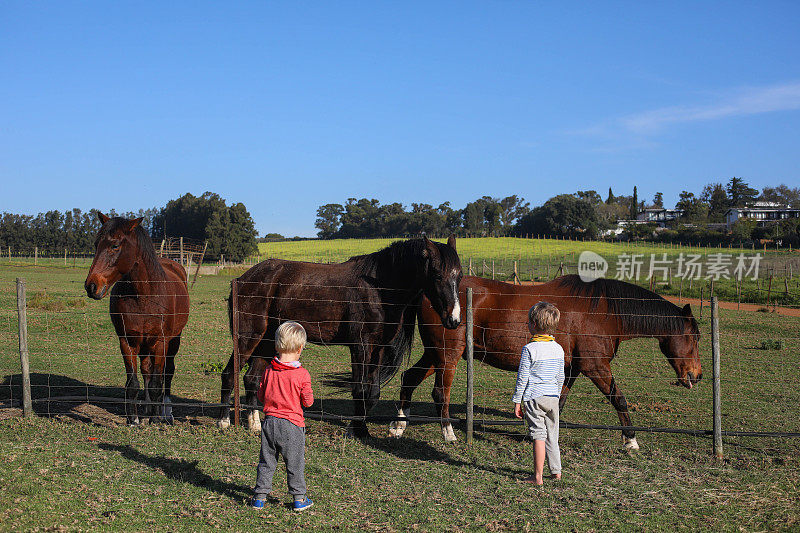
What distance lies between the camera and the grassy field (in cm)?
411

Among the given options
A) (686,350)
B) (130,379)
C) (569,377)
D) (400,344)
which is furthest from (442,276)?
(130,379)

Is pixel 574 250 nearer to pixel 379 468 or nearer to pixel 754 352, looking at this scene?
pixel 754 352

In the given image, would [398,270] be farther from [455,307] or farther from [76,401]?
[76,401]

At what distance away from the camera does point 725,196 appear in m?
102

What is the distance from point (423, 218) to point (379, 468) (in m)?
77.7

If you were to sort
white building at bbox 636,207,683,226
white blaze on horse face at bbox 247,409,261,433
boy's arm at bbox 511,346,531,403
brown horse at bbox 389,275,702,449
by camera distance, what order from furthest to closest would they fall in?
1. white building at bbox 636,207,683,226
2. brown horse at bbox 389,275,702,449
3. white blaze on horse face at bbox 247,409,261,433
4. boy's arm at bbox 511,346,531,403

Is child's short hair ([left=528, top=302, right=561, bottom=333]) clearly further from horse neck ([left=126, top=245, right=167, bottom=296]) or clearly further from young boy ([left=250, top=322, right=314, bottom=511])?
horse neck ([left=126, top=245, right=167, bottom=296])

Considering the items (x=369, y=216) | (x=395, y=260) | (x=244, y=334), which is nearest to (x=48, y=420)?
(x=244, y=334)

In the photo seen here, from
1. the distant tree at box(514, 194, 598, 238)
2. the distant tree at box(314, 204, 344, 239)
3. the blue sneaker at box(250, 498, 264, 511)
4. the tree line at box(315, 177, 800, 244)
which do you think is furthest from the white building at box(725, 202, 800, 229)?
the blue sneaker at box(250, 498, 264, 511)

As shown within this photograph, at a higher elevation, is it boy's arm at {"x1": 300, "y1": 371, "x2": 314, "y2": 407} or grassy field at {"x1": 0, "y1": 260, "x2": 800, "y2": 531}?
boy's arm at {"x1": 300, "y1": 371, "x2": 314, "y2": 407}

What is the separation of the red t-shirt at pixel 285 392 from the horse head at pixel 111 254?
316 centimetres

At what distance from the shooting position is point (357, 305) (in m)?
6.58

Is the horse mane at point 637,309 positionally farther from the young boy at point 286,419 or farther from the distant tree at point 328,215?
the distant tree at point 328,215

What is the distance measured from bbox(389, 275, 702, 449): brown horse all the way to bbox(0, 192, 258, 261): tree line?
56760mm
